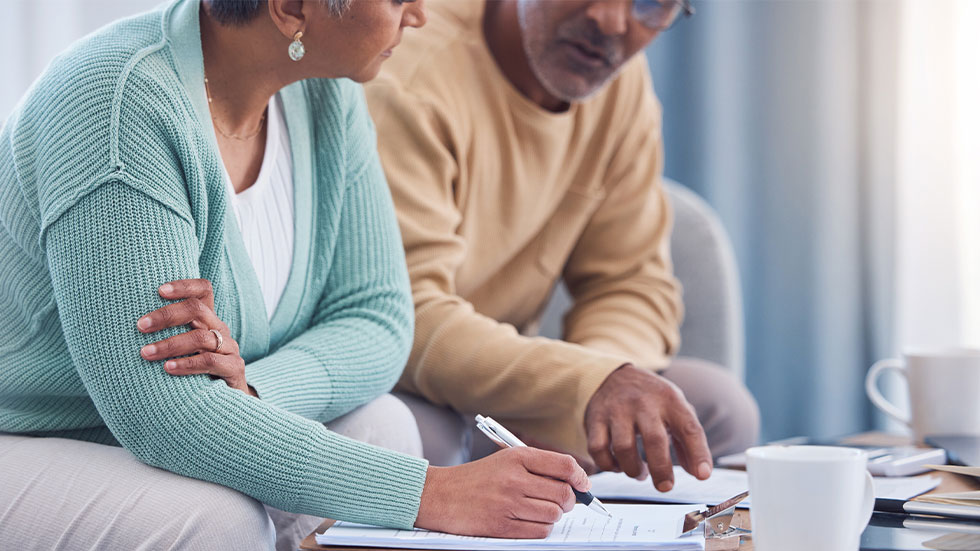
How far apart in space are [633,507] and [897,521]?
21 centimetres

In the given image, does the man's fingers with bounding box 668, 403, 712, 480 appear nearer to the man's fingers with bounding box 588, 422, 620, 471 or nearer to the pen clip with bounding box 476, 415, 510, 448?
the man's fingers with bounding box 588, 422, 620, 471

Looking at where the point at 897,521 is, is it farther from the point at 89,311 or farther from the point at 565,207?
the point at 565,207

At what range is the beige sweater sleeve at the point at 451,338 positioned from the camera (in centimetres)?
116

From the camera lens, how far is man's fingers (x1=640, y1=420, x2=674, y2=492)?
935 mm

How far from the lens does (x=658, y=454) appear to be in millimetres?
951

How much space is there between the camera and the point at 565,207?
5.43 ft

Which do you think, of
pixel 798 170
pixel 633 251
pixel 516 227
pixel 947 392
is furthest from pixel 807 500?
pixel 798 170

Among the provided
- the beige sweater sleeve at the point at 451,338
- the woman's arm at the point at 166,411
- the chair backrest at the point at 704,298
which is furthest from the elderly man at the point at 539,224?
the woman's arm at the point at 166,411

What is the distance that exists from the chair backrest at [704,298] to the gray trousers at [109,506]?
3.54 feet

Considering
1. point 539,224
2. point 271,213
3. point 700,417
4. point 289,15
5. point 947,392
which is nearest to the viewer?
point 289,15

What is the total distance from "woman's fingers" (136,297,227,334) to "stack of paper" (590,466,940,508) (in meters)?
0.39

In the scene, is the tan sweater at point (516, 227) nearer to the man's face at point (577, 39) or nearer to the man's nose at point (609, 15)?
the man's face at point (577, 39)

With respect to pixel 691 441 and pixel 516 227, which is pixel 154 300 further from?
pixel 516 227

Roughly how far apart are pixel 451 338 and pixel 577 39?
0.54m
